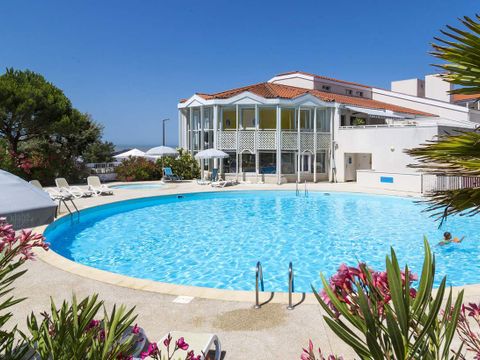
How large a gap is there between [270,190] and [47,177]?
1612cm

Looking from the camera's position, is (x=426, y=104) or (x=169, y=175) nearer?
(x=169, y=175)

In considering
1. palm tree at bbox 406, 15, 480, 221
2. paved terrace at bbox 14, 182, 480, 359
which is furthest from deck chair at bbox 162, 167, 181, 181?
palm tree at bbox 406, 15, 480, 221

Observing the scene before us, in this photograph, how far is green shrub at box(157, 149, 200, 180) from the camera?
108 feet

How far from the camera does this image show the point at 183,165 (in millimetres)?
33219

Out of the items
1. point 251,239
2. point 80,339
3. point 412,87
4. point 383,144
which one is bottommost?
point 251,239

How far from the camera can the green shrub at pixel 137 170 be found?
31969mm

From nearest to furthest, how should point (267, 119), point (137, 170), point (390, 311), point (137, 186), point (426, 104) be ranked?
point (390, 311)
point (137, 186)
point (137, 170)
point (267, 119)
point (426, 104)

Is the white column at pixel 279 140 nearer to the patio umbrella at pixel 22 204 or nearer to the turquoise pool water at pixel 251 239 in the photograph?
the turquoise pool water at pixel 251 239

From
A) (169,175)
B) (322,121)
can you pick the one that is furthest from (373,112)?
(169,175)

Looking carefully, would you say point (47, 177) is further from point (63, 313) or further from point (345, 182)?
point (63, 313)

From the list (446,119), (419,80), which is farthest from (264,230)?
(419,80)

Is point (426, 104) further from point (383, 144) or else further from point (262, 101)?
point (262, 101)

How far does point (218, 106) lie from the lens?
31.9 meters

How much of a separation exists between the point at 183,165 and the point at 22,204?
22753 mm
